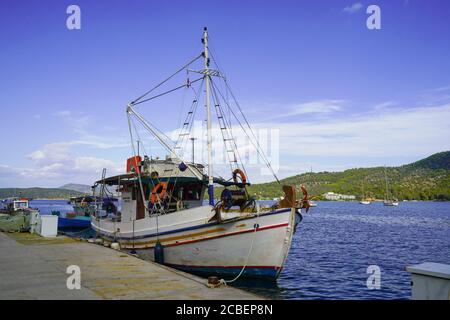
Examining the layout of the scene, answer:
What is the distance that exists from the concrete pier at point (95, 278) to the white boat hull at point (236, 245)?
3013mm

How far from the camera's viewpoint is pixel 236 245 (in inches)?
639

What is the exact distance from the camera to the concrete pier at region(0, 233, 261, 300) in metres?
9.10

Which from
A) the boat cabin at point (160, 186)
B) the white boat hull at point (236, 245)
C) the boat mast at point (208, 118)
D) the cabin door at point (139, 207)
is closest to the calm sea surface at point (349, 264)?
the white boat hull at point (236, 245)

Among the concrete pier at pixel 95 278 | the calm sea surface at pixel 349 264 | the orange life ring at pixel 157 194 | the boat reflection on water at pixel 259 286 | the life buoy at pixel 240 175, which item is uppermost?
the life buoy at pixel 240 175

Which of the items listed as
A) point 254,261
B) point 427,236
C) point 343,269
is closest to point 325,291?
point 254,261

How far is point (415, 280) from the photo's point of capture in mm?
6617

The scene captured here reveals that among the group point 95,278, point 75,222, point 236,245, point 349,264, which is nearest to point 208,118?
point 236,245

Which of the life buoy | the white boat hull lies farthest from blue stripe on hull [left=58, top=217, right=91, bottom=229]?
the life buoy

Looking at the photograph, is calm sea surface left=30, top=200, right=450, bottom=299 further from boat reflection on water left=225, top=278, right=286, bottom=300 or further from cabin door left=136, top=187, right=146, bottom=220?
cabin door left=136, top=187, right=146, bottom=220

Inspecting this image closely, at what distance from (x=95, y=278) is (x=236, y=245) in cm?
687

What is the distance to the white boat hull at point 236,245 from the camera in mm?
15570

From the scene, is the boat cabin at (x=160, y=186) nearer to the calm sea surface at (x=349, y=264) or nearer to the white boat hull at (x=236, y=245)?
the white boat hull at (x=236, y=245)

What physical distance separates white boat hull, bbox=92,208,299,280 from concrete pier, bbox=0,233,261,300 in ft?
9.89

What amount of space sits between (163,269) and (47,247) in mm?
8381
